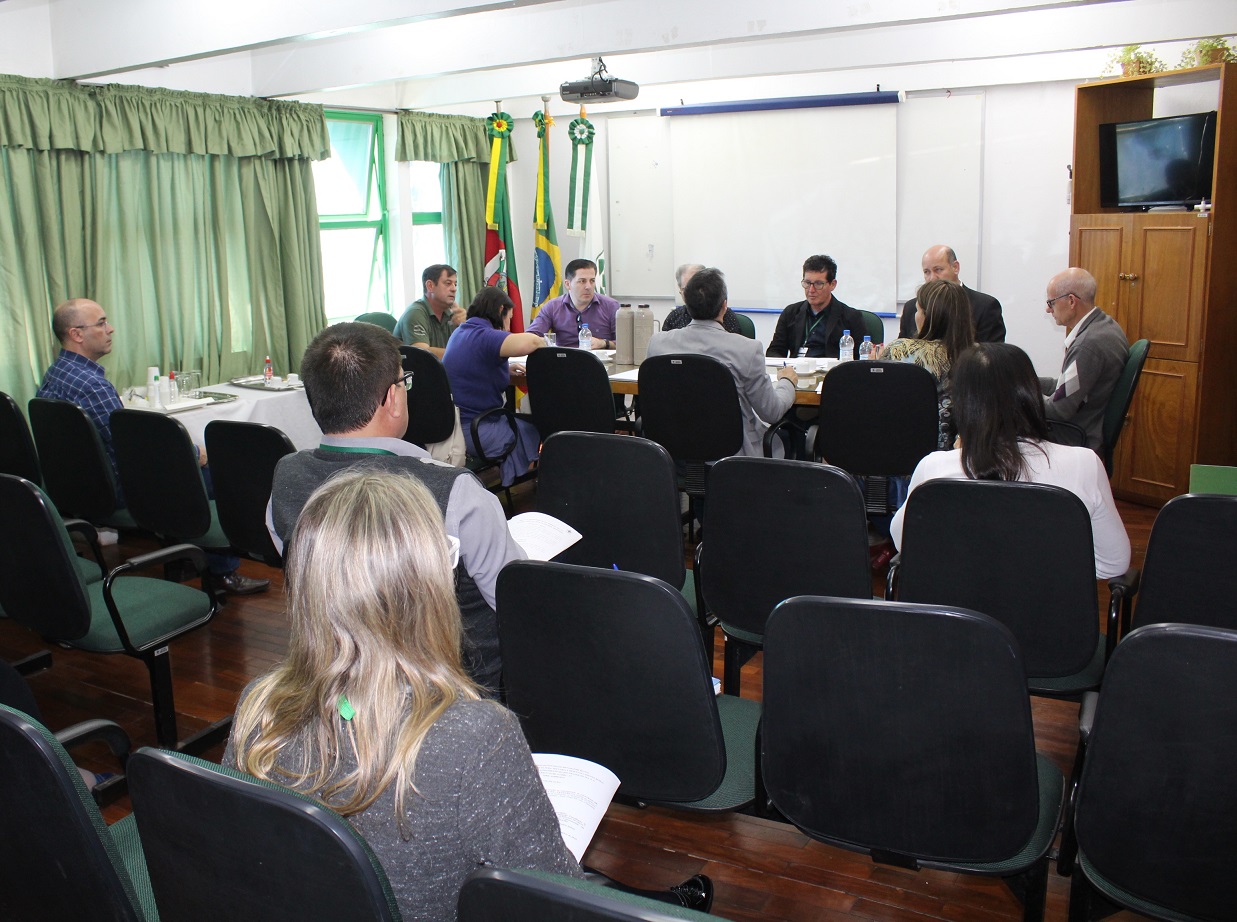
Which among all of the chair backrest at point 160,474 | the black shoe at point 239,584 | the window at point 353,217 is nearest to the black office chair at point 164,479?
the chair backrest at point 160,474

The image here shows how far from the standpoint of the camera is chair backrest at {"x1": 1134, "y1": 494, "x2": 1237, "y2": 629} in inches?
84.5

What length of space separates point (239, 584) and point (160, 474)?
91cm

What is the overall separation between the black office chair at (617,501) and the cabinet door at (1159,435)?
11.2 ft

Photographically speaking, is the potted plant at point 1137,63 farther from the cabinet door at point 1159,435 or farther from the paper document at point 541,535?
the paper document at point 541,535

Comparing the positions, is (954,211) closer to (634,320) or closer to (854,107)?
(854,107)

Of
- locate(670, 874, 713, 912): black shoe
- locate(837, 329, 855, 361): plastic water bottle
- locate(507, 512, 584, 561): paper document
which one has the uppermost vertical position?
locate(837, 329, 855, 361): plastic water bottle

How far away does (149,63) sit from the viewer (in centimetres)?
502

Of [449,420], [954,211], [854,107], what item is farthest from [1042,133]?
[449,420]

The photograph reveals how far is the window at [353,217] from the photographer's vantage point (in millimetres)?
7242

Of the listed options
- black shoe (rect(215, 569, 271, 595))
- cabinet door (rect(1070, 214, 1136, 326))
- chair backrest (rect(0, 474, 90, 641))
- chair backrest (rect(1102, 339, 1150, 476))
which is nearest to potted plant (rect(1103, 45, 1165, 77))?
cabinet door (rect(1070, 214, 1136, 326))

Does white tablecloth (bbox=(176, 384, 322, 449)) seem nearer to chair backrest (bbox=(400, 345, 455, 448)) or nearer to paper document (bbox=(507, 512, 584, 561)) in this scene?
chair backrest (bbox=(400, 345, 455, 448))

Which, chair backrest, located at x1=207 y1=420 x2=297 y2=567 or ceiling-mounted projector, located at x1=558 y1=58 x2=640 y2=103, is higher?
ceiling-mounted projector, located at x1=558 y1=58 x2=640 y2=103

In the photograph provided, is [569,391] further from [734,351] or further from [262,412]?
[262,412]

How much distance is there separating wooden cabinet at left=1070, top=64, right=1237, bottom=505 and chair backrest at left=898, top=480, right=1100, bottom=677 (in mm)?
3355
